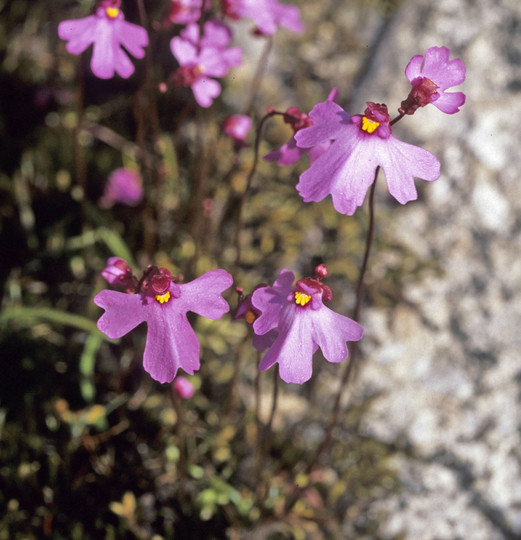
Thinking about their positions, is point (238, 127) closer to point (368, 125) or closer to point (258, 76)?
point (258, 76)

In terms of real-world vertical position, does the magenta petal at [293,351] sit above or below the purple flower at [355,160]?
below

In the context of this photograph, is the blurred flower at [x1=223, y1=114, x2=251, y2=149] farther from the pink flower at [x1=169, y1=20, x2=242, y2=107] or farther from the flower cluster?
the flower cluster

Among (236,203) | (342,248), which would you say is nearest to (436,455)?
(342,248)

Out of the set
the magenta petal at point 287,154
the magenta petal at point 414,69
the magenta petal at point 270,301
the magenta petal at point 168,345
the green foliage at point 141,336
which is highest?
the magenta petal at point 414,69

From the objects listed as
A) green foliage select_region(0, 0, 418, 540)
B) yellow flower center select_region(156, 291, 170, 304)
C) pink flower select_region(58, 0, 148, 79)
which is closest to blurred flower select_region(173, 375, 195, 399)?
green foliage select_region(0, 0, 418, 540)

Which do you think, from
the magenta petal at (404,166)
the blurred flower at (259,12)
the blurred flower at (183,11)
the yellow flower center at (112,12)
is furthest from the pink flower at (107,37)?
the magenta petal at (404,166)

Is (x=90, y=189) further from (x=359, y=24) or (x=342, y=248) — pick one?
(x=359, y=24)

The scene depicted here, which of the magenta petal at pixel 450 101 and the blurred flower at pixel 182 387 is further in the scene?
the blurred flower at pixel 182 387

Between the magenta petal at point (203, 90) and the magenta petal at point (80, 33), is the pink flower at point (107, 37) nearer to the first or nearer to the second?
the magenta petal at point (80, 33)
